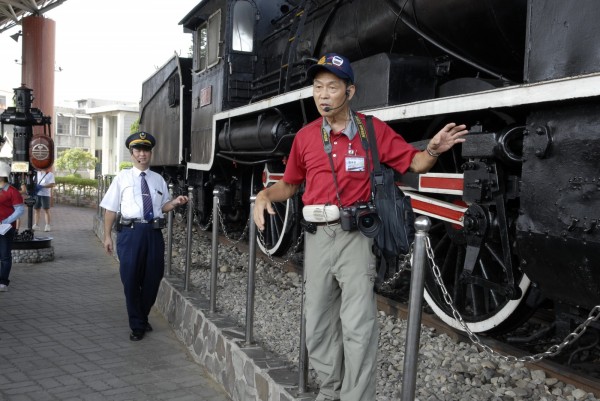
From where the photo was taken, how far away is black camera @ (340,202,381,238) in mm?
2287

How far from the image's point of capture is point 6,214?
6.18 metres

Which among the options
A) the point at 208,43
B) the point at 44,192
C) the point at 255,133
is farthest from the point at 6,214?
the point at 44,192

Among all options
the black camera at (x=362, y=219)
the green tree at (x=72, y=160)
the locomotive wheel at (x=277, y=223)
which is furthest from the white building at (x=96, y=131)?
the black camera at (x=362, y=219)

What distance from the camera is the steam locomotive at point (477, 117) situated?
244 cm

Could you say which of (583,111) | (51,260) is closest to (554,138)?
(583,111)

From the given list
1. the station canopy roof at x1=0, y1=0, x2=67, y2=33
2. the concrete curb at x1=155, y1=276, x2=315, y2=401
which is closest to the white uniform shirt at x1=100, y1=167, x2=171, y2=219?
the concrete curb at x1=155, y1=276, x2=315, y2=401

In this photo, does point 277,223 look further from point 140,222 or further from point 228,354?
point 228,354

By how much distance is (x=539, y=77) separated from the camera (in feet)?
8.41

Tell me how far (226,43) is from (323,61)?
498 cm

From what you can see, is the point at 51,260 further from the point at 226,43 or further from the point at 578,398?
the point at 578,398

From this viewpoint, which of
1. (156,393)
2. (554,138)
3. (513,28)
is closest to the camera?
(554,138)

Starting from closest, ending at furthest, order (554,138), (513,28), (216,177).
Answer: (554,138)
(513,28)
(216,177)

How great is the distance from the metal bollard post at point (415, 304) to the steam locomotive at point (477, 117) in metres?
0.84

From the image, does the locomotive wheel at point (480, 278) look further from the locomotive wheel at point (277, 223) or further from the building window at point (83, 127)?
the building window at point (83, 127)
